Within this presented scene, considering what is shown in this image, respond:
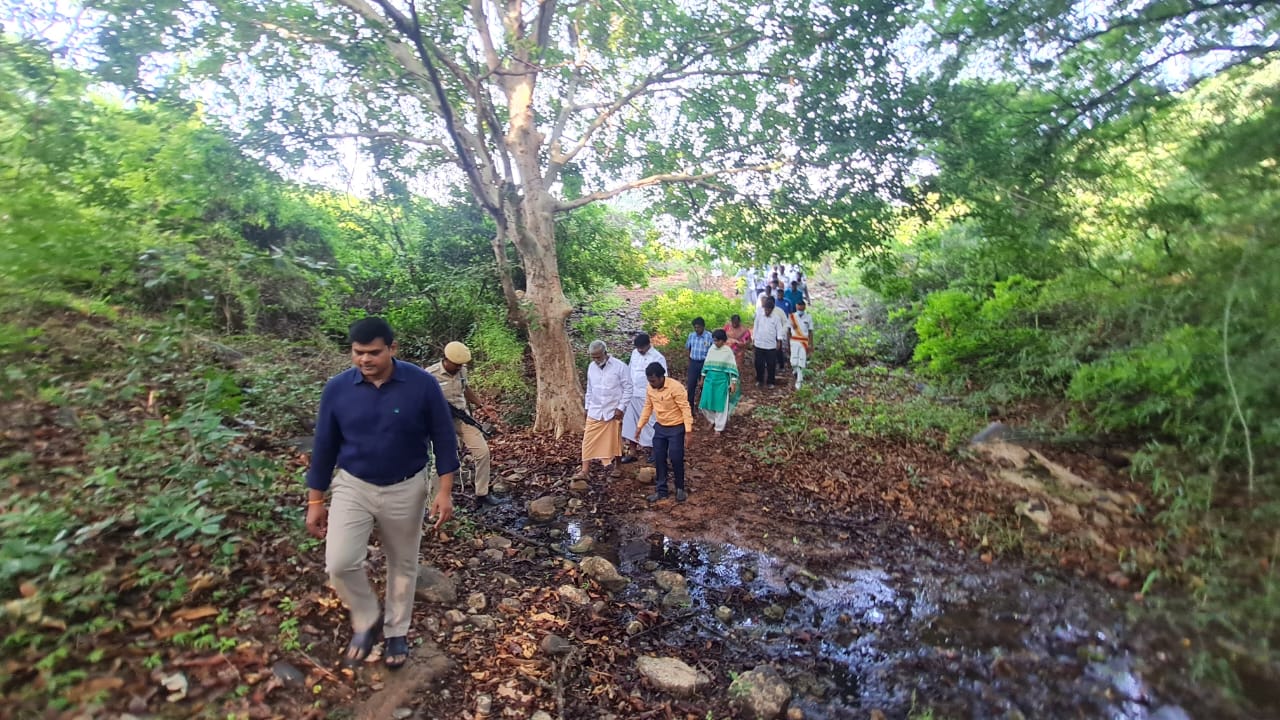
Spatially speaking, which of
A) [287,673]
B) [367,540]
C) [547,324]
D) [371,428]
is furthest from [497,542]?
[547,324]

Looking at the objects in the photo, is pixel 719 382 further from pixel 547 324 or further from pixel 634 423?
pixel 547 324

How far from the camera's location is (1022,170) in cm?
618

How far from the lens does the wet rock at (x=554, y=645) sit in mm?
4508

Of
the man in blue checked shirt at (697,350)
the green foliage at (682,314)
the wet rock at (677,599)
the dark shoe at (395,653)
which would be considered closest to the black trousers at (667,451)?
the wet rock at (677,599)

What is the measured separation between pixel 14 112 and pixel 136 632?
15.4 ft

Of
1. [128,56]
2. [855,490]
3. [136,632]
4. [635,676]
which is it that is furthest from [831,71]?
[136,632]

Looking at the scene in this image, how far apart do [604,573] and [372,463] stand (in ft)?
9.12

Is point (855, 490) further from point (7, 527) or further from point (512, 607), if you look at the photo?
point (7, 527)

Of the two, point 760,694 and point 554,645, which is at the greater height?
point 554,645

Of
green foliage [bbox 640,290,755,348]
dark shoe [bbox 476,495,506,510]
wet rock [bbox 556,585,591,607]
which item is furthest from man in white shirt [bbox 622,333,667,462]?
green foliage [bbox 640,290,755,348]

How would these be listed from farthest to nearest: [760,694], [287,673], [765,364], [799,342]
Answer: [765,364] < [799,342] < [760,694] < [287,673]

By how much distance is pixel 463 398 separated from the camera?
6.92m

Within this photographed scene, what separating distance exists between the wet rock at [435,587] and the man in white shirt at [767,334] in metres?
7.94

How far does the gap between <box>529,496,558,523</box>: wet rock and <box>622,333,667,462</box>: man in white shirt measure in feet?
5.83
